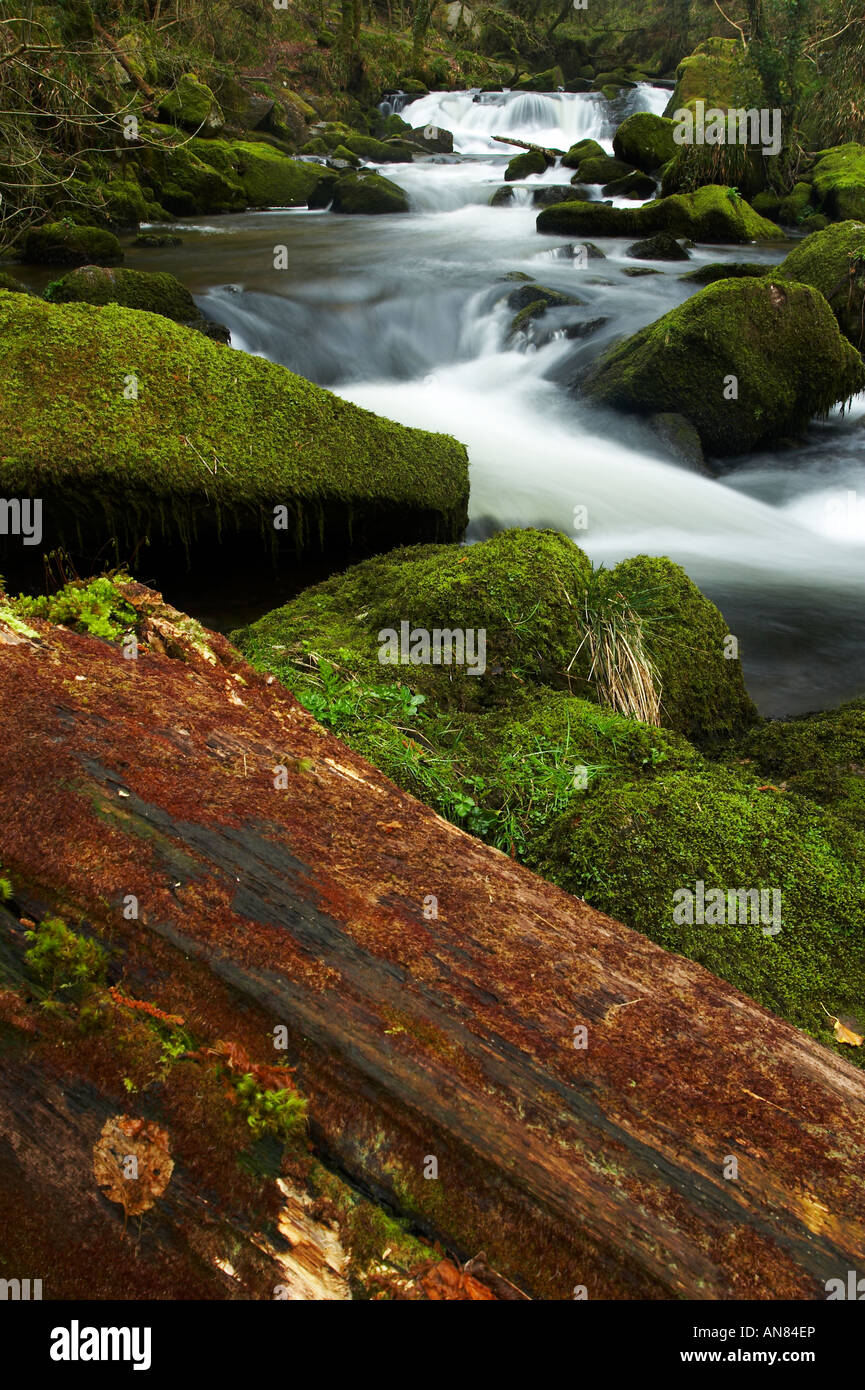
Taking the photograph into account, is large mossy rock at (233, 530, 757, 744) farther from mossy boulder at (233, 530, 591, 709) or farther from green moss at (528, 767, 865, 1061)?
green moss at (528, 767, 865, 1061)

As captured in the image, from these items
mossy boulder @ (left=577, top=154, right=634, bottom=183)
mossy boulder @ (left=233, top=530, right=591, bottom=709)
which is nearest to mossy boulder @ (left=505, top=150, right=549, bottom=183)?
mossy boulder @ (left=577, top=154, right=634, bottom=183)

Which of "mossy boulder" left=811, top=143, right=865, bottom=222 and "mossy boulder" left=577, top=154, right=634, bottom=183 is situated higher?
"mossy boulder" left=577, top=154, right=634, bottom=183

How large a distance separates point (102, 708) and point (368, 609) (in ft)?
8.51

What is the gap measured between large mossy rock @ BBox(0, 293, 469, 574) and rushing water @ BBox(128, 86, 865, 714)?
5.95ft

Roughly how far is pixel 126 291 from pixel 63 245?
4.97 m

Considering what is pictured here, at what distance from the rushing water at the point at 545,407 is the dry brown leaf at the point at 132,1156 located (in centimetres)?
546

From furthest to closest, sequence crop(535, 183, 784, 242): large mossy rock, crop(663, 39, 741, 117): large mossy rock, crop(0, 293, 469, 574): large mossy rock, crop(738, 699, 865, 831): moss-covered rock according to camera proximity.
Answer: crop(663, 39, 741, 117): large mossy rock < crop(535, 183, 784, 242): large mossy rock < crop(0, 293, 469, 574): large mossy rock < crop(738, 699, 865, 831): moss-covered rock

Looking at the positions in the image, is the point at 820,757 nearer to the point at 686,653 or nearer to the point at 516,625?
the point at 686,653

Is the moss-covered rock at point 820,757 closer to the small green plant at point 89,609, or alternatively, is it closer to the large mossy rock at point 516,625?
the large mossy rock at point 516,625

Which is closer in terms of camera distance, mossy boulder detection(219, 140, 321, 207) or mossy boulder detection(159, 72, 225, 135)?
mossy boulder detection(219, 140, 321, 207)

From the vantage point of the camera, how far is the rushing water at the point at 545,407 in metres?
7.91

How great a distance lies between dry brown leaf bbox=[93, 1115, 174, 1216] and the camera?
175cm

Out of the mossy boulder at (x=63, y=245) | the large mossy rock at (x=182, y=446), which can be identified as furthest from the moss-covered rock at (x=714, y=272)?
the large mossy rock at (x=182, y=446)

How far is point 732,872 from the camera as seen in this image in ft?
11.0
